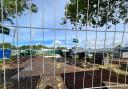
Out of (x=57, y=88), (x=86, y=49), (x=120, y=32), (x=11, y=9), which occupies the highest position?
(x=11, y=9)

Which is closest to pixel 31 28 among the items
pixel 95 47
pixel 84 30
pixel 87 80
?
pixel 84 30

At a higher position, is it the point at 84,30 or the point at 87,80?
the point at 84,30

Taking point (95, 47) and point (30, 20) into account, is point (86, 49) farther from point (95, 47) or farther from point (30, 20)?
point (30, 20)

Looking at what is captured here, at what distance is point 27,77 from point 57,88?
1.83m

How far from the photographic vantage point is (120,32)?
4910mm

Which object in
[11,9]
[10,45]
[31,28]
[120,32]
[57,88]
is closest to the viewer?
[31,28]

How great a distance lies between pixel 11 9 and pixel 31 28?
8338 mm

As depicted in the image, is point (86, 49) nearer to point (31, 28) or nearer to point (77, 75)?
point (31, 28)

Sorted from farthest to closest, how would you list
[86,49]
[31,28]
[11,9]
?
[11,9]
[86,49]
[31,28]

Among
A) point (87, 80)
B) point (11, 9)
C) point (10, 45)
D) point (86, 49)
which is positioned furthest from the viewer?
point (11, 9)

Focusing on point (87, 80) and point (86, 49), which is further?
point (87, 80)

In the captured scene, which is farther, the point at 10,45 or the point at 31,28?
the point at 10,45

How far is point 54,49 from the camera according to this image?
4.79 meters

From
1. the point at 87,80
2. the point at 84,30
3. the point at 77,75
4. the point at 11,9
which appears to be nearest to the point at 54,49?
the point at 84,30
